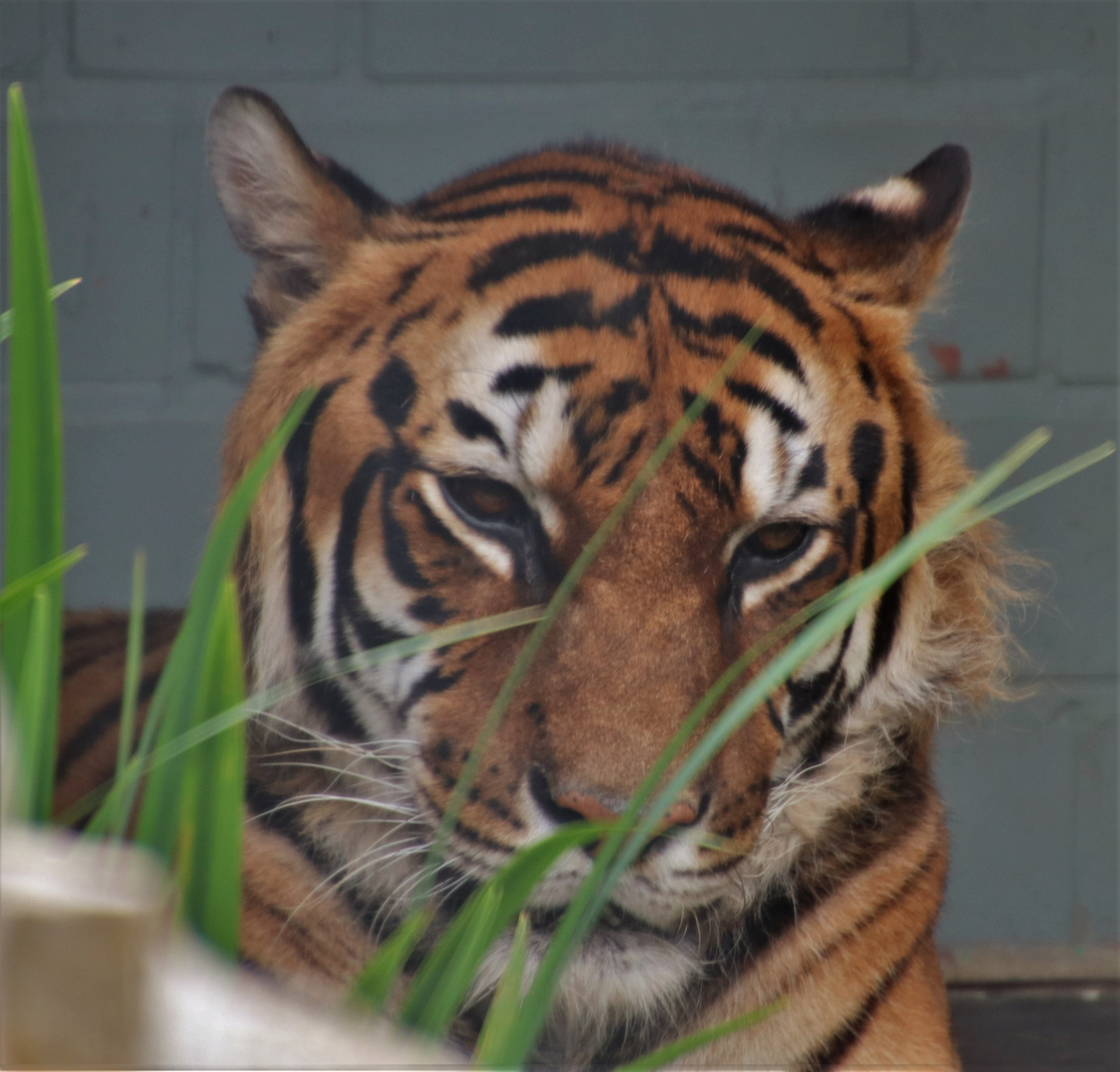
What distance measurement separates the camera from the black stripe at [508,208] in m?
1.30

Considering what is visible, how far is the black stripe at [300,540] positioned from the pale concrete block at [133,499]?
1.79ft

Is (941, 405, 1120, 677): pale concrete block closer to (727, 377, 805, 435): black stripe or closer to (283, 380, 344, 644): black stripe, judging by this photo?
(727, 377, 805, 435): black stripe

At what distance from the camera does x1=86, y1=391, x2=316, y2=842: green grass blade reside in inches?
27.5

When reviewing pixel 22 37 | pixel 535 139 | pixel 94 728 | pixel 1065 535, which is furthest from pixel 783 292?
pixel 22 37

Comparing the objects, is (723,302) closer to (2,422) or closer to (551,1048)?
(551,1048)

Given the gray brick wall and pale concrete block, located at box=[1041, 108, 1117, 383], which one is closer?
the gray brick wall

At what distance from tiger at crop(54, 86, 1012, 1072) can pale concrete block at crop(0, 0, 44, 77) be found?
644mm

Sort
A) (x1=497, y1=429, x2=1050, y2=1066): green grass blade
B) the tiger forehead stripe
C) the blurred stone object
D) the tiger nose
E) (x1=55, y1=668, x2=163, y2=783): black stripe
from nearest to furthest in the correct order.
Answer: the blurred stone object
(x1=497, y1=429, x2=1050, y2=1066): green grass blade
the tiger nose
the tiger forehead stripe
(x1=55, y1=668, x2=163, y2=783): black stripe

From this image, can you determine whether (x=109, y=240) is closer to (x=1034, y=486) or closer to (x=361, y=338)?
(x=361, y=338)

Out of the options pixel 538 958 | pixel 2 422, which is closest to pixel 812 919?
pixel 538 958

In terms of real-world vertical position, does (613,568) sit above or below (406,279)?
below

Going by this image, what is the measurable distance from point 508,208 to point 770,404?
1.26 feet

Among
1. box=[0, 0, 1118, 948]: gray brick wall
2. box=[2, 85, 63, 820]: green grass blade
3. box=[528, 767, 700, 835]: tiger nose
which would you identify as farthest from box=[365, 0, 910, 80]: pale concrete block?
box=[528, 767, 700, 835]: tiger nose

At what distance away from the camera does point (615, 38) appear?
1.72 m
